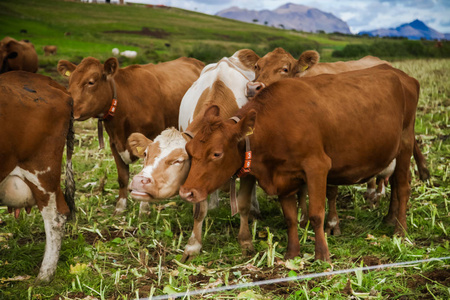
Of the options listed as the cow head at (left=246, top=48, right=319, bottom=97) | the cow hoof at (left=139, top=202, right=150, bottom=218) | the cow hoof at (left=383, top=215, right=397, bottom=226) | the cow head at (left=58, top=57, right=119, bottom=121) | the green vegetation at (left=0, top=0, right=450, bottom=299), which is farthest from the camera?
the cow head at (left=246, top=48, right=319, bottom=97)

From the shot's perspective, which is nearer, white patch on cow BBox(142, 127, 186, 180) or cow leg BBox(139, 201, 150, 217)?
white patch on cow BBox(142, 127, 186, 180)

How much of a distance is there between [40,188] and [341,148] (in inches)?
121

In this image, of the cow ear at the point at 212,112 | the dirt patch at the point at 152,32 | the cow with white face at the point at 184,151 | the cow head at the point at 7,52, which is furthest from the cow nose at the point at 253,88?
the dirt patch at the point at 152,32

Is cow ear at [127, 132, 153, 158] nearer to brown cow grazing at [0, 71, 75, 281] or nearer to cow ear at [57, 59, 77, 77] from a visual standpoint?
brown cow grazing at [0, 71, 75, 281]

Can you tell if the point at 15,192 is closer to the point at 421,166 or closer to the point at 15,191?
the point at 15,191

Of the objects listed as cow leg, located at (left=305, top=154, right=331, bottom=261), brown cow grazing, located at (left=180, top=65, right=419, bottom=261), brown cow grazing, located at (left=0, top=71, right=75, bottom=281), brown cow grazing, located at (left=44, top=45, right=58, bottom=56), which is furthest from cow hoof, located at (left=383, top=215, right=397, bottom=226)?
brown cow grazing, located at (left=44, top=45, right=58, bottom=56)

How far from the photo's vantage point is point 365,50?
31.6m

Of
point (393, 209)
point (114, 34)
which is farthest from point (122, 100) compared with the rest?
point (114, 34)

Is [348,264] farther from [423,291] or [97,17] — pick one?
[97,17]

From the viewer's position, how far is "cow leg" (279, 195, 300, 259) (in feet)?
16.4

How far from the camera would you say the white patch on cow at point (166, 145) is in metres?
4.62

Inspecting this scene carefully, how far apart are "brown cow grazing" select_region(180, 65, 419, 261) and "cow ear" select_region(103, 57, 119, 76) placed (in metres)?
2.41

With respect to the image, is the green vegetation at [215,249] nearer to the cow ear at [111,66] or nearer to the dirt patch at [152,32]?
the cow ear at [111,66]

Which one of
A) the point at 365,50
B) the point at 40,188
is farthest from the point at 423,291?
the point at 365,50
